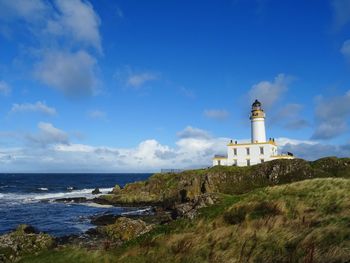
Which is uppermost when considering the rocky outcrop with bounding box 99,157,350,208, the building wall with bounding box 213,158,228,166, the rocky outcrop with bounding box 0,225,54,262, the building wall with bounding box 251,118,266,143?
the building wall with bounding box 251,118,266,143

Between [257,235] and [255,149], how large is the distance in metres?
54.9

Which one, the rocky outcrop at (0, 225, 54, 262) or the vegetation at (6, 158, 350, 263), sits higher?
the vegetation at (6, 158, 350, 263)

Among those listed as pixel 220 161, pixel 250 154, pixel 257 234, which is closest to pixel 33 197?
pixel 220 161

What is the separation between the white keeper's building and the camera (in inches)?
2680

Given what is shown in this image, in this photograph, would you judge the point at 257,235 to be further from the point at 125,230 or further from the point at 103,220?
the point at 103,220

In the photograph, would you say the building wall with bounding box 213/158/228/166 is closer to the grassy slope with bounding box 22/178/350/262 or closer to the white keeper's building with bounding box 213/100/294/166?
the white keeper's building with bounding box 213/100/294/166

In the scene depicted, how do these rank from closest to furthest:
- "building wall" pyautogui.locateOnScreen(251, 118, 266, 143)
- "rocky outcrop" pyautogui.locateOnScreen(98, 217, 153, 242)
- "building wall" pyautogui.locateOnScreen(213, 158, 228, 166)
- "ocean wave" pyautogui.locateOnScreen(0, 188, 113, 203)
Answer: "rocky outcrop" pyautogui.locateOnScreen(98, 217, 153, 242)
"building wall" pyautogui.locateOnScreen(251, 118, 266, 143)
"building wall" pyautogui.locateOnScreen(213, 158, 228, 166)
"ocean wave" pyautogui.locateOnScreen(0, 188, 113, 203)

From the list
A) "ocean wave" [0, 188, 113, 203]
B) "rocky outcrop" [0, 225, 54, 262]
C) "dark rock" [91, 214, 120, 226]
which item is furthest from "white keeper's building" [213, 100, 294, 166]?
"rocky outcrop" [0, 225, 54, 262]

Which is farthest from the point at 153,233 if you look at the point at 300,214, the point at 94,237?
the point at 94,237

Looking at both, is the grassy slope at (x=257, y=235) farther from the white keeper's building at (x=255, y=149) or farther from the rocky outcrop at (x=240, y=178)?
the white keeper's building at (x=255, y=149)

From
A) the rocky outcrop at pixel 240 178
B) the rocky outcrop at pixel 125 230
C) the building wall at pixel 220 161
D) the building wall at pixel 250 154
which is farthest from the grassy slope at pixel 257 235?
the building wall at pixel 220 161

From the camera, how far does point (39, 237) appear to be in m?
28.0

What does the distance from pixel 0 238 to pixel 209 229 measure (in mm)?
16597

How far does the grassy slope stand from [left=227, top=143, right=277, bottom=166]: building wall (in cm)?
4741
